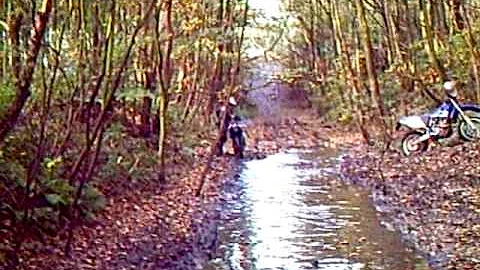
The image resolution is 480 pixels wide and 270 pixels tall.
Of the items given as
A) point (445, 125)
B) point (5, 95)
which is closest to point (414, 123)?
point (445, 125)

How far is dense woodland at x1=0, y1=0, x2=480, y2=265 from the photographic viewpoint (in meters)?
9.89

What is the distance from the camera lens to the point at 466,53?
20188 millimetres

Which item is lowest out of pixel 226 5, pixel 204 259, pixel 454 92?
pixel 204 259

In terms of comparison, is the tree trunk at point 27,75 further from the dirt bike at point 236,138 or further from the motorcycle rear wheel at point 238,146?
the motorcycle rear wheel at point 238,146

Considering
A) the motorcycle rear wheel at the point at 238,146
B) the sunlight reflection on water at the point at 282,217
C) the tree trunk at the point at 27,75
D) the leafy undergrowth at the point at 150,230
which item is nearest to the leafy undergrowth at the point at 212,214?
the leafy undergrowth at the point at 150,230

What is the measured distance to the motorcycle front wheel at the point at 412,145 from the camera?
1938 cm

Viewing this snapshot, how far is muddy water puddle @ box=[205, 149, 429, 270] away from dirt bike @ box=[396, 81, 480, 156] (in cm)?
202

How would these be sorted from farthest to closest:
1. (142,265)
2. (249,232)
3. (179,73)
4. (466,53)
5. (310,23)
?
1. (310,23)
2. (179,73)
3. (466,53)
4. (249,232)
5. (142,265)

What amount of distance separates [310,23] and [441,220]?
103 feet

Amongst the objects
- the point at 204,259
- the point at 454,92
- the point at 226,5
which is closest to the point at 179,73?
the point at 226,5

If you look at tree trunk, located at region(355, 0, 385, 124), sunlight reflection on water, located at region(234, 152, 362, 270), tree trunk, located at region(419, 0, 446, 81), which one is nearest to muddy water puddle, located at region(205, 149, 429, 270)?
sunlight reflection on water, located at region(234, 152, 362, 270)

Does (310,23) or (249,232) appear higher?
(310,23)

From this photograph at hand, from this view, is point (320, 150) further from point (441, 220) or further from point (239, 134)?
point (441, 220)

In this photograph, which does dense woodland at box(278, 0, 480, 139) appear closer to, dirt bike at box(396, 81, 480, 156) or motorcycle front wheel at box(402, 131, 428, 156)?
dirt bike at box(396, 81, 480, 156)
